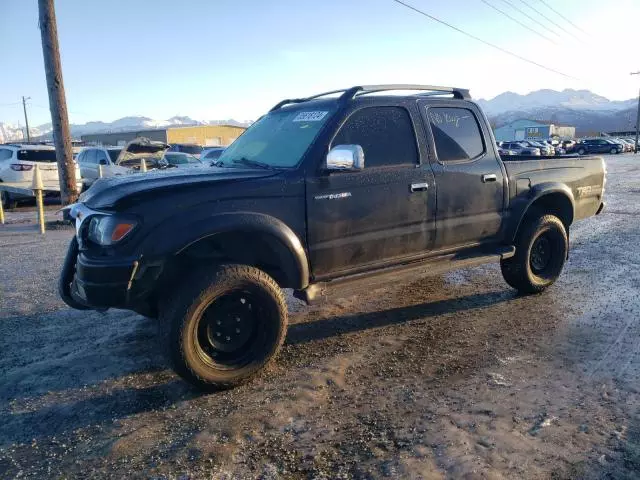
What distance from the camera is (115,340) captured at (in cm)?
430

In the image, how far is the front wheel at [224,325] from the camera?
3.18 metres

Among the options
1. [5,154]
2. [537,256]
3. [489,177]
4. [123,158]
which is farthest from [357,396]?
[5,154]

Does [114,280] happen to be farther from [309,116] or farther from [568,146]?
[568,146]

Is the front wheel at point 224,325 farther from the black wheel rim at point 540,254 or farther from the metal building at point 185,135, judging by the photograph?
the metal building at point 185,135

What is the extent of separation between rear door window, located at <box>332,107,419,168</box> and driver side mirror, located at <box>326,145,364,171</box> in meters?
0.28

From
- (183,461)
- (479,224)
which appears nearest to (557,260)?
(479,224)

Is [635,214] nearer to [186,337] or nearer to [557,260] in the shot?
[557,260]

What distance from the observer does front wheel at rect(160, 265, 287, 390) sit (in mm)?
3182

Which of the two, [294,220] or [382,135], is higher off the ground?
[382,135]

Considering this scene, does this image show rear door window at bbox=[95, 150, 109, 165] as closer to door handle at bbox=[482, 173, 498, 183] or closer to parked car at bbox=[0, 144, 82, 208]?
parked car at bbox=[0, 144, 82, 208]

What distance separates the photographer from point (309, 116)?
4.12 m

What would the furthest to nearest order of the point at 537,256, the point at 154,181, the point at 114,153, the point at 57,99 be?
the point at 114,153, the point at 57,99, the point at 537,256, the point at 154,181

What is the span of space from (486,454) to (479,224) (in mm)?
2507

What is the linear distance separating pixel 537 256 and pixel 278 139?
318 cm
